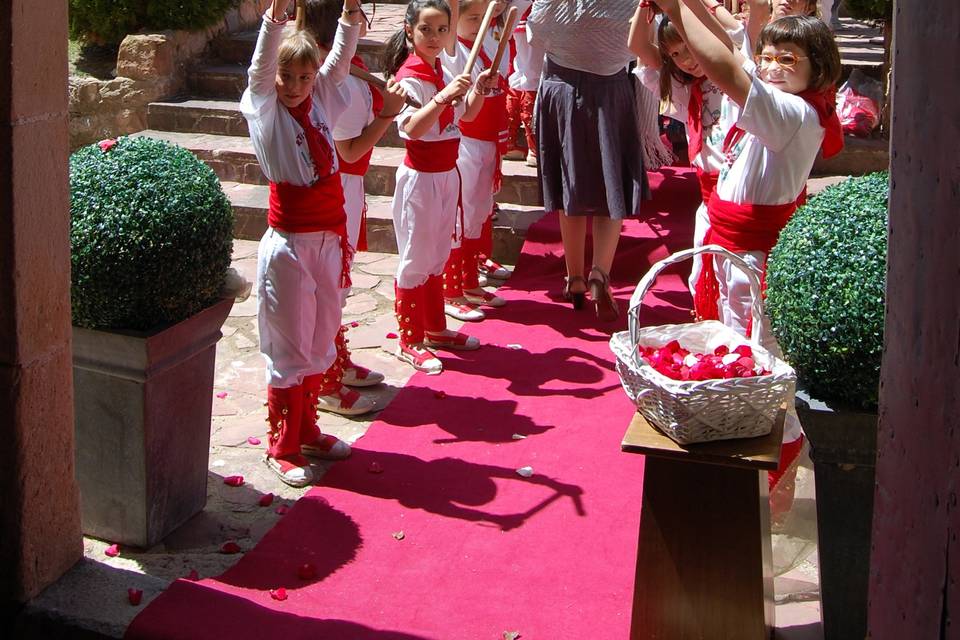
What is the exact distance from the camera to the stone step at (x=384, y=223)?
309 inches

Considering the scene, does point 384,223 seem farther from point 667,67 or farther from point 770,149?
point 770,149

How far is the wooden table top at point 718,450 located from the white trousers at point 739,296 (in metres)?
1.07

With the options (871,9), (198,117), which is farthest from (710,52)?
(198,117)

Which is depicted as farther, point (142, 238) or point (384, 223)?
point (384, 223)

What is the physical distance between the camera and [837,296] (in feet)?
10.6

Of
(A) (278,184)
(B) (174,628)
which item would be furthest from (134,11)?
(B) (174,628)

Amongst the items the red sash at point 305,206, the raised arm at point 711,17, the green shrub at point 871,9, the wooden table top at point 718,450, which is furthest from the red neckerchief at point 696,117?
the green shrub at point 871,9

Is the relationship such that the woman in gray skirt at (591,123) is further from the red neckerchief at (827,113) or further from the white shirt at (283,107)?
the red neckerchief at (827,113)

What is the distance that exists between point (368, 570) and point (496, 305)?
294 cm

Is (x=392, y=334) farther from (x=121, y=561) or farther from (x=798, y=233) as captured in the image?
(x=798, y=233)

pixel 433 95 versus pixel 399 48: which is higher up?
pixel 399 48

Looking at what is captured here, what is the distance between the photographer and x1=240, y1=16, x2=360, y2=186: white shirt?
172 inches

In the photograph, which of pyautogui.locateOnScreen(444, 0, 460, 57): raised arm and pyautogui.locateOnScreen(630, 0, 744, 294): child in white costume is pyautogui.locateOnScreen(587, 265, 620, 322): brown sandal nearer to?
pyautogui.locateOnScreen(630, 0, 744, 294): child in white costume

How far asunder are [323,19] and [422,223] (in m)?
1.37
